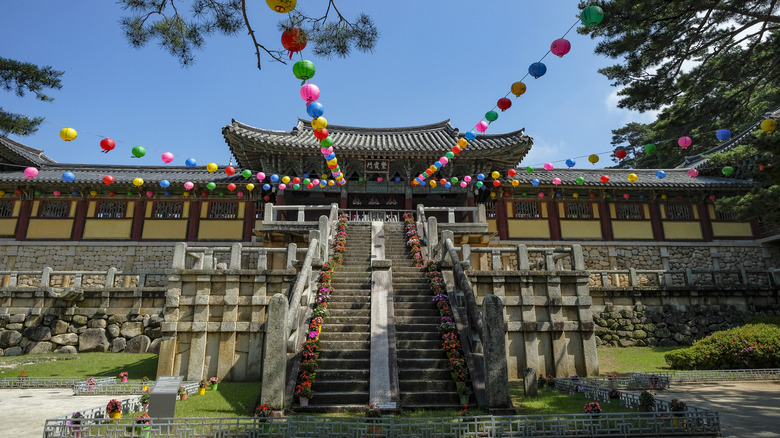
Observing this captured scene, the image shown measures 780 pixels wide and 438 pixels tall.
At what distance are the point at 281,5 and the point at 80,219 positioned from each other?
2091 cm

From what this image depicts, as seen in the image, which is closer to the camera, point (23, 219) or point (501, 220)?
point (23, 219)

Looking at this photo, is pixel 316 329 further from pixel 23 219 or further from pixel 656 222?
pixel 656 222

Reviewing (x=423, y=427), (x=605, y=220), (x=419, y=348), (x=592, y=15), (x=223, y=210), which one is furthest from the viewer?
(x=605, y=220)

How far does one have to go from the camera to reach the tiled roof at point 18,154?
21.7 metres

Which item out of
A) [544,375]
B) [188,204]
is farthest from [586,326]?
[188,204]

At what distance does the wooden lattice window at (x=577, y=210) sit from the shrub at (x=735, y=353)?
10.5m

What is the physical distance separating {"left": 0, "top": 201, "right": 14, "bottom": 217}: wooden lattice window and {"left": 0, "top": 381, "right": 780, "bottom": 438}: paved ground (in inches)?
578

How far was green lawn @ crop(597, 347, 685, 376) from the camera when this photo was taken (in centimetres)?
1300

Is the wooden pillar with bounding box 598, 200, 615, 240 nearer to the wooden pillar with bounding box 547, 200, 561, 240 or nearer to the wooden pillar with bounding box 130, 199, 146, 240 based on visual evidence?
the wooden pillar with bounding box 547, 200, 561, 240

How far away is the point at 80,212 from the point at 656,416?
2453 cm

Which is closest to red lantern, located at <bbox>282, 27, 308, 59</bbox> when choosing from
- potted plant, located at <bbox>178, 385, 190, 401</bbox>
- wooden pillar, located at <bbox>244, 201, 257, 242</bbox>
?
potted plant, located at <bbox>178, 385, 190, 401</bbox>

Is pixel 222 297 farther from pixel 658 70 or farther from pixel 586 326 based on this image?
pixel 658 70

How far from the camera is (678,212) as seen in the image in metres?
22.6

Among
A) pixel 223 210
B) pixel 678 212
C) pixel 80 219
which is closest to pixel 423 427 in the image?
pixel 223 210
